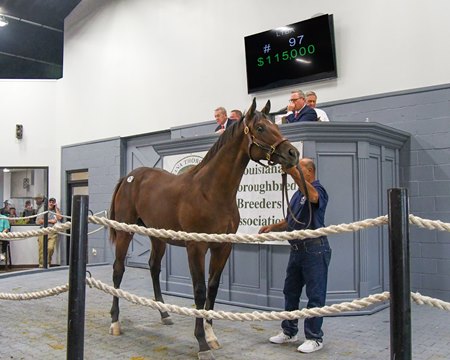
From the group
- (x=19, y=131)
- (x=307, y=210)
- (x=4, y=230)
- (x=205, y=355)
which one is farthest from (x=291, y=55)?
(x=4, y=230)

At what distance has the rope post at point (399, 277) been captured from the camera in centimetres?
156

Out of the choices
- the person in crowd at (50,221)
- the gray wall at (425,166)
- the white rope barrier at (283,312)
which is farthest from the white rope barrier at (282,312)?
the person in crowd at (50,221)

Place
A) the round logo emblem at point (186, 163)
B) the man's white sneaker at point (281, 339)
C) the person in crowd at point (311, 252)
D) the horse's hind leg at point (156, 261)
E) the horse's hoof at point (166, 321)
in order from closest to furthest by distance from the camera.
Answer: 1. the person in crowd at point (311, 252)
2. the man's white sneaker at point (281, 339)
3. the horse's hoof at point (166, 321)
4. the horse's hind leg at point (156, 261)
5. the round logo emblem at point (186, 163)

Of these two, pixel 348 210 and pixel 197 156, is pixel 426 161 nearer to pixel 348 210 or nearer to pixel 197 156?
pixel 348 210

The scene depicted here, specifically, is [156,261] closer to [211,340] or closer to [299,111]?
[211,340]

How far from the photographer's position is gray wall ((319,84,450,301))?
15.5ft

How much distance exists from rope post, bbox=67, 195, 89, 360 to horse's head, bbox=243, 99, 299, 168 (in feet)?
4.15

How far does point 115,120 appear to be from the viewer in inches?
344

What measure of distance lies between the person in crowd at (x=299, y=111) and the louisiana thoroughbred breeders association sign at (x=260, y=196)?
0.45 metres

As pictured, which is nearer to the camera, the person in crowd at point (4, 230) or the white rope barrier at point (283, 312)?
the white rope barrier at point (283, 312)

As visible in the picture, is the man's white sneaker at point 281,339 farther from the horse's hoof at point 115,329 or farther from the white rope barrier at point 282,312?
the white rope barrier at point 282,312

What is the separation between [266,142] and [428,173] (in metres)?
2.92

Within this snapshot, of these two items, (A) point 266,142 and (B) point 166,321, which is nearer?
(A) point 266,142

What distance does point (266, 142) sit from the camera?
111 inches
